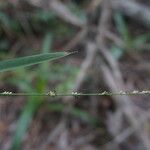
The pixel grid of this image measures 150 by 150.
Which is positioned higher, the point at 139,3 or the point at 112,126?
the point at 139,3

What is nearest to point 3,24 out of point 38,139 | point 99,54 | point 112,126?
point 99,54

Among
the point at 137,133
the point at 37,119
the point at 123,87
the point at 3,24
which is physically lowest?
the point at 137,133

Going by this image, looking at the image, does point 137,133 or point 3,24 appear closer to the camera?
point 137,133

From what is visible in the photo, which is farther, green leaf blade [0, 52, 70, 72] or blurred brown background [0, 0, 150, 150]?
blurred brown background [0, 0, 150, 150]

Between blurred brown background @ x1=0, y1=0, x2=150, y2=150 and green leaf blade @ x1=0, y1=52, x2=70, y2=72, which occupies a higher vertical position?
blurred brown background @ x1=0, y1=0, x2=150, y2=150

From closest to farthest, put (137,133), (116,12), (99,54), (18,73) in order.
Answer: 1. (137,133)
2. (18,73)
3. (99,54)
4. (116,12)

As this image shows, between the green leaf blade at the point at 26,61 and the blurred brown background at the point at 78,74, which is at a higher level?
the blurred brown background at the point at 78,74

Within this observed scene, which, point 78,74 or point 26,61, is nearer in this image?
point 26,61

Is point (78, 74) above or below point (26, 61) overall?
above

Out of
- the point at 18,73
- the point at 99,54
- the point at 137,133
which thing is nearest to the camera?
the point at 137,133

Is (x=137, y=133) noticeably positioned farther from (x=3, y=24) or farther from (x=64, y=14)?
(x=3, y=24)

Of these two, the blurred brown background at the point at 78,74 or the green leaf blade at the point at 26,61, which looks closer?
the green leaf blade at the point at 26,61
